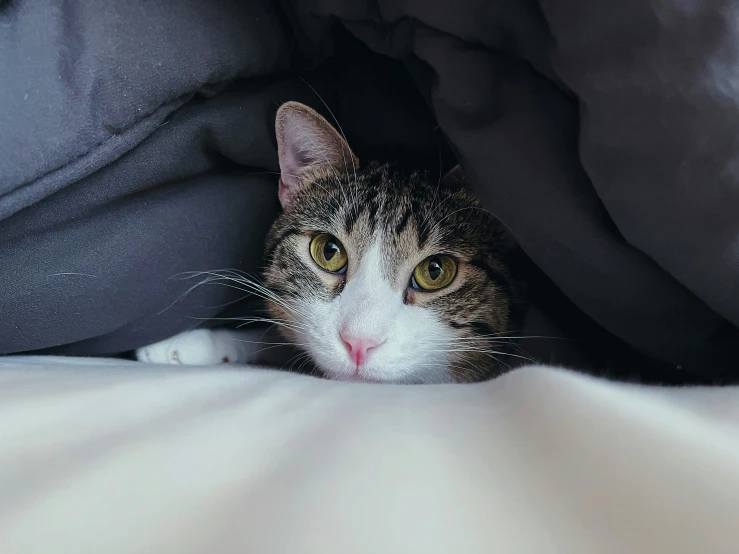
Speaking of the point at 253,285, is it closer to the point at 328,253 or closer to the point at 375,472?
the point at 328,253

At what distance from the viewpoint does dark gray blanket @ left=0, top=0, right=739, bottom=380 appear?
55 centimetres

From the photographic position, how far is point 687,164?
0.56 metres

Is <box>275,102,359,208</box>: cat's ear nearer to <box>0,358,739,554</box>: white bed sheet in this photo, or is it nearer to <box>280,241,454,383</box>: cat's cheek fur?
<box>280,241,454,383</box>: cat's cheek fur

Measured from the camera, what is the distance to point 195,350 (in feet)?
3.22

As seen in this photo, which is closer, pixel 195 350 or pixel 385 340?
pixel 385 340

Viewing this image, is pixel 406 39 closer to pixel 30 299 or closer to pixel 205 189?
pixel 205 189

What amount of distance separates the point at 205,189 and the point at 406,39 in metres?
0.39

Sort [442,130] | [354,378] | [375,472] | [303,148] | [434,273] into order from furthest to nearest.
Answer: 1. [303,148]
2. [434,273]
3. [354,378]
4. [442,130]
5. [375,472]

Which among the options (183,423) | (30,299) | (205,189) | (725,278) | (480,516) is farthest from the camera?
(205,189)

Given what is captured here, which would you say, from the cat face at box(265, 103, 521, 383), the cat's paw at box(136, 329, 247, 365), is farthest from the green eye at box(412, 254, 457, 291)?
the cat's paw at box(136, 329, 247, 365)

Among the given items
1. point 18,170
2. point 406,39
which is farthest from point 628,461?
point 18,170

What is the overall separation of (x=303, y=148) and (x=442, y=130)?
388 mm

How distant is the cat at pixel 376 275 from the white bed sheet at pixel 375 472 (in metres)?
0.32

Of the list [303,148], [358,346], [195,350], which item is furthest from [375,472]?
[303,148]
